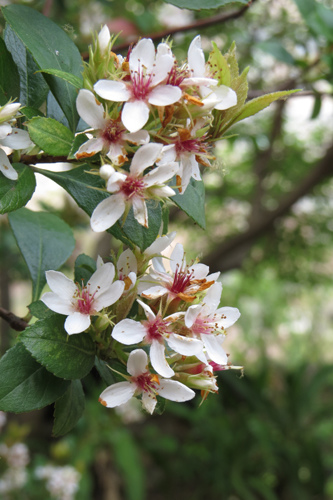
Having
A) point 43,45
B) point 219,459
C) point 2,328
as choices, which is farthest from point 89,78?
point 219,459

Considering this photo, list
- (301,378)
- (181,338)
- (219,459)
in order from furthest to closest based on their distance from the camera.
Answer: (301,378), (219,459), (181,338)

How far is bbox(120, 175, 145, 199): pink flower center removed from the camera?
0.34 m

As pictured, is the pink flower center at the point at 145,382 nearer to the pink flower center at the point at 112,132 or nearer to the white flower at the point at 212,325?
the white flower at the point at 212,325

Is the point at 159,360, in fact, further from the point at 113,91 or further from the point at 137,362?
the point at 113,91

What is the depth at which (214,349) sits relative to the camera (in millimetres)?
397

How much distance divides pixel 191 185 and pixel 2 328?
1.81 metres

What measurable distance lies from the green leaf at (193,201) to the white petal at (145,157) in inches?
2.2

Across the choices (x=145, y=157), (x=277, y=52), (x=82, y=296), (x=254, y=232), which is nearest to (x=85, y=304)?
(x=82, y=296)

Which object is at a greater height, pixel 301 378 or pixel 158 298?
pixel 158 298

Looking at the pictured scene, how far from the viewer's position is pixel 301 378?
3.00 meters

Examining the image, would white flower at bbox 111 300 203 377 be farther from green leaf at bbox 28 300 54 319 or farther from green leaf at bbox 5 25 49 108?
green leaf at bbox 5 25 49 108

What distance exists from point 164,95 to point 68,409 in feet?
0.83

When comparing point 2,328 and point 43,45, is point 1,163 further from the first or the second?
point 2,328

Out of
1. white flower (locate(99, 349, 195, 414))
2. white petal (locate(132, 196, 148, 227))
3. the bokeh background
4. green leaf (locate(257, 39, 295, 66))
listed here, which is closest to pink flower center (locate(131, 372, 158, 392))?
white flower (locate(99, 349, 195, 414))
